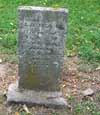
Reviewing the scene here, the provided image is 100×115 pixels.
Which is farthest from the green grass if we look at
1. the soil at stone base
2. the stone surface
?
the stone surface

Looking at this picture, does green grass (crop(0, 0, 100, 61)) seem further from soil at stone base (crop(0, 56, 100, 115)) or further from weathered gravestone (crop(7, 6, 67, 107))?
weathered gravestone (crop(7, 6, 67, 107))

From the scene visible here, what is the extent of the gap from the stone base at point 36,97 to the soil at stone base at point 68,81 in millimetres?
66

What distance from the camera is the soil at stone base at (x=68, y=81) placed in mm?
5500

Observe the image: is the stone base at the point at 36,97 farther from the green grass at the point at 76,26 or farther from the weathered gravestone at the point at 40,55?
the green grass at the point at 76,26

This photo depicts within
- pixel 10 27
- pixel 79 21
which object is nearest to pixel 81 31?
pixel 79 21

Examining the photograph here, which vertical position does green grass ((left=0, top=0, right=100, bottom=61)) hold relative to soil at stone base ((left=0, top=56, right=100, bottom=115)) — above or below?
above

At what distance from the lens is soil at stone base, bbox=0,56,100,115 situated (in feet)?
18.0

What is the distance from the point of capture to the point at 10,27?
27.3 ft

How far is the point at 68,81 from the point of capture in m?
6.32

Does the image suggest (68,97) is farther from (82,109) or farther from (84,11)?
(84,11)

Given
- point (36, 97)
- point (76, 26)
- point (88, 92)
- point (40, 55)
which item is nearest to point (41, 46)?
point (40, 55)

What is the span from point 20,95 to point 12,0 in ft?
16.3

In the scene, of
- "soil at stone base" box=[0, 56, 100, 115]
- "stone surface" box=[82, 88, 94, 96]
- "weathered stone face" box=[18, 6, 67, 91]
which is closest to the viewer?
"weathered stone face" box=[18, 6, 67, 91]

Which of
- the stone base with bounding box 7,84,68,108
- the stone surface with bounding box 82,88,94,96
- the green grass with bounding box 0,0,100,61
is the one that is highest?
the green grass with bounding box 0,0,100,61
